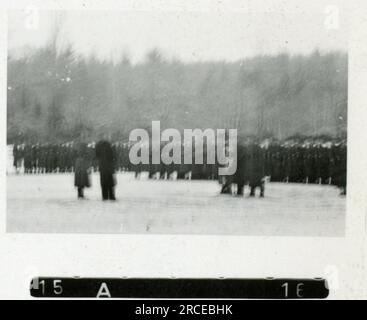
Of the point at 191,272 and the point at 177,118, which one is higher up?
the point at 177,118

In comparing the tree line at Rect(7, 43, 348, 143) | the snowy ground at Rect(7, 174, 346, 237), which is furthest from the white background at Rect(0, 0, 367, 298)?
the tree line at Rect(7, 43, 348, 143)

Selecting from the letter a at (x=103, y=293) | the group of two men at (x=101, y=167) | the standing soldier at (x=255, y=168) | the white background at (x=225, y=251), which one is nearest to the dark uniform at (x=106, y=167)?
the group of two men at (x=101, y=167)

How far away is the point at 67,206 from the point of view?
298cm

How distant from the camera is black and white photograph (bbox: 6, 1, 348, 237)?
298 centimetres

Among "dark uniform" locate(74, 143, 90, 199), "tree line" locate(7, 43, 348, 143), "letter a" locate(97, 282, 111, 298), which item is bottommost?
"letter a" locate(97, 282, 111, 298)

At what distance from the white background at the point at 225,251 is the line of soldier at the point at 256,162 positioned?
0.10 metres

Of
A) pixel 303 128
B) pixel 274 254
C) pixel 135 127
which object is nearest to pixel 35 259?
pixel 135 127

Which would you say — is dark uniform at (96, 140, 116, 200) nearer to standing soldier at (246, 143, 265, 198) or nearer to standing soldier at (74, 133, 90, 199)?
standing soldier at (74, 133, 90, 199)

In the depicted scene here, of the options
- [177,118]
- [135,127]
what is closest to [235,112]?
[177,118]

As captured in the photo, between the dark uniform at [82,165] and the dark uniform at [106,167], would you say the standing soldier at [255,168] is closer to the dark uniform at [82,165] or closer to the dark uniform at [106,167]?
the dark uniform at [106,167]

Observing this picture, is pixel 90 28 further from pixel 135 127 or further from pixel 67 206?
pixel 67 206

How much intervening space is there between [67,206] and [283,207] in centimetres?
100

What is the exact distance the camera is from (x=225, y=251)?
2.95 m
